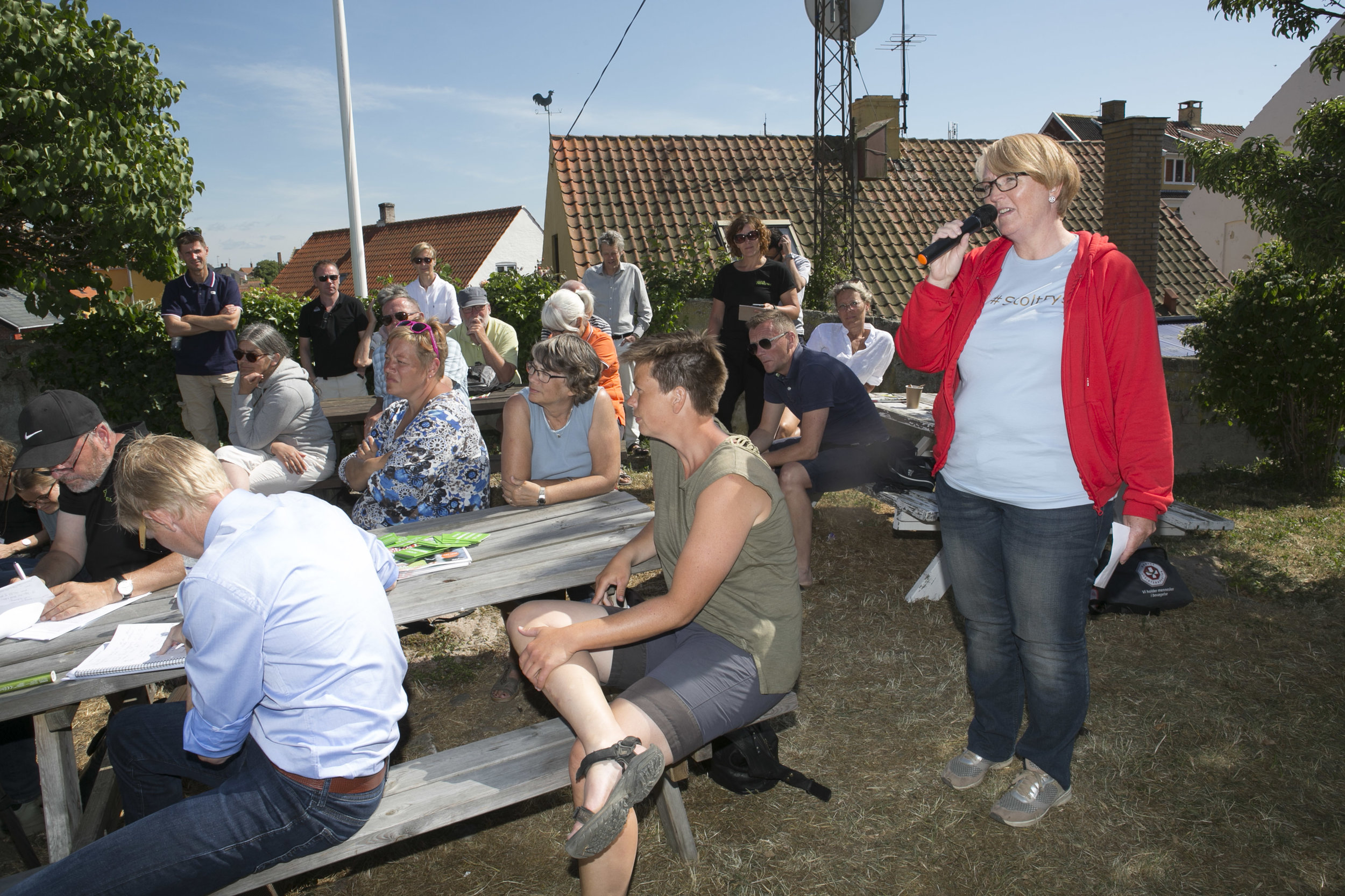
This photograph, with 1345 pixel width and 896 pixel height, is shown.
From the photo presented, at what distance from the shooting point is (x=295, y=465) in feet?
13.4

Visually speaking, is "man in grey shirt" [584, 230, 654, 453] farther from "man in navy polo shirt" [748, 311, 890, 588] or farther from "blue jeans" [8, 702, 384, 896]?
"blue jeans" [8, 702, 384, 896]

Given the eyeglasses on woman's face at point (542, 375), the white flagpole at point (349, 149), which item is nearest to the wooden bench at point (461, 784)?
the eyeglasses on woman's face at point (542, 375)

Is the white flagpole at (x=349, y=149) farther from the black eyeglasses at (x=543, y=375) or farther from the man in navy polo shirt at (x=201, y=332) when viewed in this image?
the black eyeglasses at (x=543, y=375)

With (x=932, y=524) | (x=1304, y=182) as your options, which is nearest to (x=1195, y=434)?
(x=1304, y=182)

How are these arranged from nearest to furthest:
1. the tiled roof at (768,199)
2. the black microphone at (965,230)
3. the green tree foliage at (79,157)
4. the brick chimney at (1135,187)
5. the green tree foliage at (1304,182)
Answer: the black microphone at (965,230) < the green tree foliage at (1304,182) < the green tree foliage at (79,157) < the brick chimney at (1135,187) < the tiled roof at (768,199)

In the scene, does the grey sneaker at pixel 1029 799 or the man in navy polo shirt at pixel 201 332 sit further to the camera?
the man in navy polo shirt at pixel 201 332

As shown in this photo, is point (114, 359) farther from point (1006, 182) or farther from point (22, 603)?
point (1006, 182)

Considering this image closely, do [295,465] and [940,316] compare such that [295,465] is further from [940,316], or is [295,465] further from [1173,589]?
[1173,589]

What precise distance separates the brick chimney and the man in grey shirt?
31.7 ft

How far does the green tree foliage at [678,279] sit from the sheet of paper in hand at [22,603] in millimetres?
6201

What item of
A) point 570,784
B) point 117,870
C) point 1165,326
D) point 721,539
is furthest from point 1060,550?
point 1165,326

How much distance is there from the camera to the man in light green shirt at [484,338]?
6.46 m

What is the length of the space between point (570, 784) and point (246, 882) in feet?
2.42

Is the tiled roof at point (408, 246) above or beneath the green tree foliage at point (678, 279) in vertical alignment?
above
